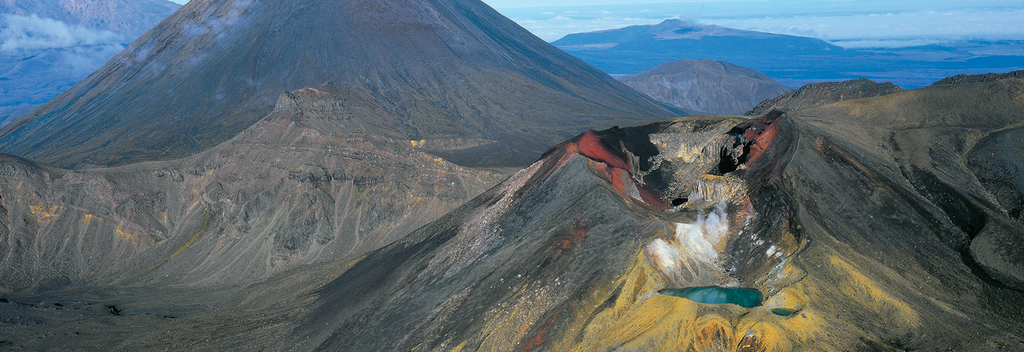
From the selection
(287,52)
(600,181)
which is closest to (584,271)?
(600,181)

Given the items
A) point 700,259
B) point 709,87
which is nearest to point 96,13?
point 709,87

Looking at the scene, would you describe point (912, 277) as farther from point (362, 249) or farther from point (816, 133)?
point (362, 249)

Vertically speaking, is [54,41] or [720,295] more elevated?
[54,41]

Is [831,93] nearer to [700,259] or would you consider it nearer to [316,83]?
[700,259]

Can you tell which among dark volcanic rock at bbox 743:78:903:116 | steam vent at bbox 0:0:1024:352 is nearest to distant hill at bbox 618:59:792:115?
dark volcanic rock at bbox 743:78:903:116

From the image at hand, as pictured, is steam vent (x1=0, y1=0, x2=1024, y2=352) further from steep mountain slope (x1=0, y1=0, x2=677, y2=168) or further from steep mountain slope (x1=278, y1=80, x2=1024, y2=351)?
steep mountain slope (x1=0, y1=0, x2=677, y2=168)

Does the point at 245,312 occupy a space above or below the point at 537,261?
below
